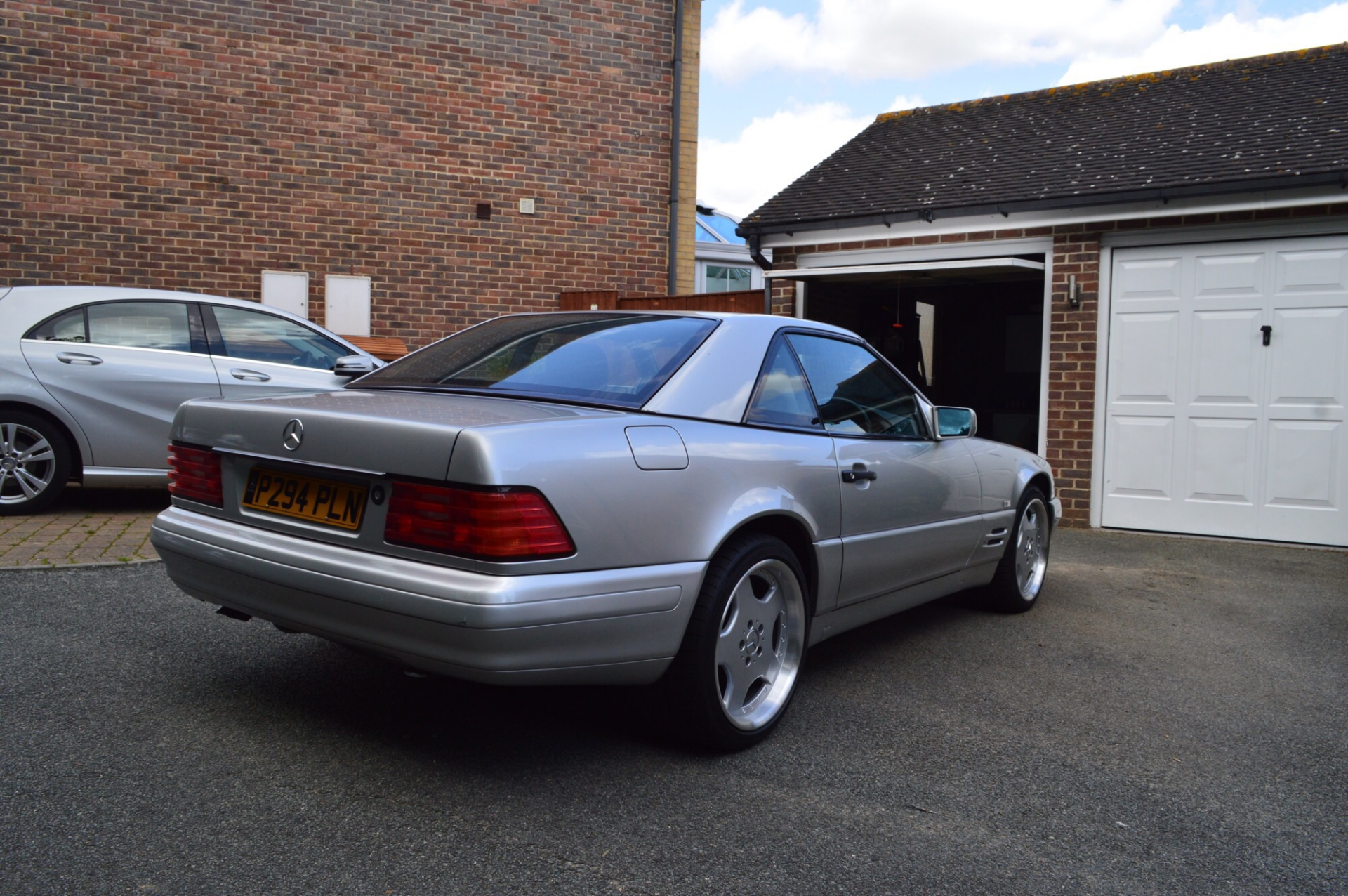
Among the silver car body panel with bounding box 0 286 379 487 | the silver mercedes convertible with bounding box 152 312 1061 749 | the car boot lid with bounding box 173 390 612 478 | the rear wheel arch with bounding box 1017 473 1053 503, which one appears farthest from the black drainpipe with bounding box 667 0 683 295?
the car boot lid with bounding box 173 390 612 478

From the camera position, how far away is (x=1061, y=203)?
8844 millimetres

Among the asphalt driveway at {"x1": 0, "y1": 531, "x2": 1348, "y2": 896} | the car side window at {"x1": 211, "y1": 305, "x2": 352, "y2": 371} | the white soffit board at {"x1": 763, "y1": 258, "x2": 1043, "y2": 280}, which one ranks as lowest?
the asphalt driveway at {"x1": 0, "y1": 531, "x2": 1348, "y2": 896}

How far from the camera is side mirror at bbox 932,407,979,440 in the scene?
179 inches

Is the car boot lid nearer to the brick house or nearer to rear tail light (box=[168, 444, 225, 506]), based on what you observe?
rear tail light (box=[168, 444, 225, 506])

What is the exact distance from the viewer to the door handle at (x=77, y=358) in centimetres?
680

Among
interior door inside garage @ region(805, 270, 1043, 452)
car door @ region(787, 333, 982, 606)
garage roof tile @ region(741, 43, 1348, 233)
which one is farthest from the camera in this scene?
interior door inside garage @ region(805, 270, 1043, 452)

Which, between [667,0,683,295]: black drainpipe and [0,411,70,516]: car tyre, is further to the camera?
[667,0,683,295]: black drainpipe

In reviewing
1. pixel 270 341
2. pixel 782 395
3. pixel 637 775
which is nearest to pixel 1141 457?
pixel 782 395

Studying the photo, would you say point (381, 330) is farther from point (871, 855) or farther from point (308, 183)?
point (871, 855)

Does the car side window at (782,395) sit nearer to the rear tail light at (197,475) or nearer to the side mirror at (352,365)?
the rear tail light at (197,475)

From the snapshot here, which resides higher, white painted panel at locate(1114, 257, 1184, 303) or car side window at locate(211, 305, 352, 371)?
white painted panel at locate(1114, 257, 1184, 303)

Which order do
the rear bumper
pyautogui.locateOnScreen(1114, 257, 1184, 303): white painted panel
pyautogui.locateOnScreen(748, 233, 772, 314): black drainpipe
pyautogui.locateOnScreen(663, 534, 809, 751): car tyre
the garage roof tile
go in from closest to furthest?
1. the rear bumper
2. pyautogui.locateOnScreen(663, 534, 809, 751): car tyre
3. the garage roof tile
4. pyautogui.locateOnScreen(1114, 257, 1184, 303): white painted panel
5. pyautogui.locateOnScreen(748, 233, 772, 314): black drainpipe

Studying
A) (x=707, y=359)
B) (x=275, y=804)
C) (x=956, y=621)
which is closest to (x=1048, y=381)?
(x=956, y=621)

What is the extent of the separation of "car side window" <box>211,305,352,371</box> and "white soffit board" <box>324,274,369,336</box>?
3563 millimetres
